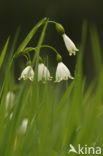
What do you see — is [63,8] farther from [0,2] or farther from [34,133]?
[34,133]

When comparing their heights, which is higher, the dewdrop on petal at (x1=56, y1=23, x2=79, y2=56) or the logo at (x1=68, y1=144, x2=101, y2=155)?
the dewdrop on petal at (x1=56, y1=23, x2=79, y2=56)

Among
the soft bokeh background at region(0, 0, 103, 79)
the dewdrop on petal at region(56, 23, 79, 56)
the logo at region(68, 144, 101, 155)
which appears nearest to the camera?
the logo at region(68, 144, 101, 155)

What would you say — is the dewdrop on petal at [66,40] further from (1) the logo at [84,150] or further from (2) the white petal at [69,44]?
(1) the logo at [84,150]

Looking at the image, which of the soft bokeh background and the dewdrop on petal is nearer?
the dewdrop on petal

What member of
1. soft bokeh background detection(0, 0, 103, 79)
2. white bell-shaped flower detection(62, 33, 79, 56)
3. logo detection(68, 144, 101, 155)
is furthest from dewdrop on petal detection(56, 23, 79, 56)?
soft bokeh background detection(0, 0, 103, 79)

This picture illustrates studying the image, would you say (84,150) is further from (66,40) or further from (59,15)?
(59,15)

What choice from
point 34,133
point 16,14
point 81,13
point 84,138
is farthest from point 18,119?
point 81,13

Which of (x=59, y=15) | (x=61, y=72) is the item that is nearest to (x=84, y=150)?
(x=61, y=72)

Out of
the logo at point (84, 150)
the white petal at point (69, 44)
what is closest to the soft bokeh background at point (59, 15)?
the white petal at point (69, 44)

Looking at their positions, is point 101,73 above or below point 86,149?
above

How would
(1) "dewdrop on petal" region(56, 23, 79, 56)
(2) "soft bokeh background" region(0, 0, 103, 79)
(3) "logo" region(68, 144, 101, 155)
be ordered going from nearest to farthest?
(3) "logo" region(68, 144, 101, 155) → (1) "dewdrop on petal" region(56, 23, 79, 56) → (2) "soft bokeh background" region(0, 0, 103, 79)

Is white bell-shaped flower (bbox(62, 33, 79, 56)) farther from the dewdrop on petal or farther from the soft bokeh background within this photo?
the soft bokeh background
